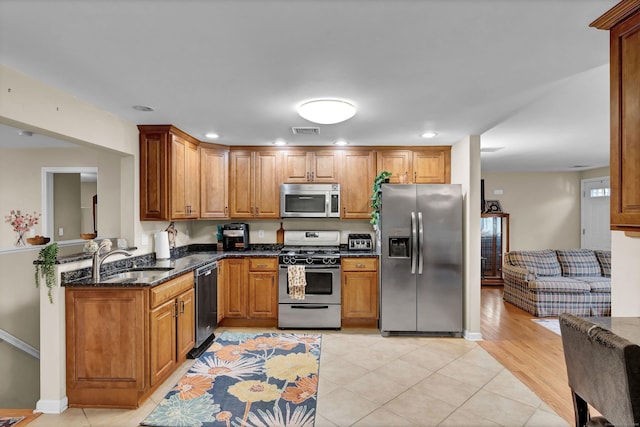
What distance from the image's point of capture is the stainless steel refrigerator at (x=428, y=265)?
4066 mm

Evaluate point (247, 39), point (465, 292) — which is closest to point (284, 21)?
point (247, 39)

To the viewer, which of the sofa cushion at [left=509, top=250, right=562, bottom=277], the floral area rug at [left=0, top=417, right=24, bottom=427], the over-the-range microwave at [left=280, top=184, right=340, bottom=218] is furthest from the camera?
the sofa cushion at [left=509, top=250, right=562, bottom=277]

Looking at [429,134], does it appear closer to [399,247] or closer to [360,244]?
[399,247]

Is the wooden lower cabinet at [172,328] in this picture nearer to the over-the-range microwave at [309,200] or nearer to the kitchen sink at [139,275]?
the kitchen sink at [139,275]

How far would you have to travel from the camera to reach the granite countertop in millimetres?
2576

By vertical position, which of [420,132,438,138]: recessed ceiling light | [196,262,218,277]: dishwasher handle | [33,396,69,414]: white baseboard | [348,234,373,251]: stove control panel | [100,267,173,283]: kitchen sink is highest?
[420,132,438,138]: recessed ceiling light

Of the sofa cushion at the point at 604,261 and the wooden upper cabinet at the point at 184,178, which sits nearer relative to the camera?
the wooden upper cabinet at the point at 184,178

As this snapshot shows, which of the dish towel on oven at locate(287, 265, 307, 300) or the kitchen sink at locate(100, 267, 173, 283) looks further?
the dish towel on oven at locate(287, 265, 307, 300)

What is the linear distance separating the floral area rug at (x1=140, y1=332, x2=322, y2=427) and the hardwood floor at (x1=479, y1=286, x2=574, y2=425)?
1.86m

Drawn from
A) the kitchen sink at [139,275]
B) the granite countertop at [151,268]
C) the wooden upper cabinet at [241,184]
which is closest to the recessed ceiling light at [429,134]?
the granite countertop at [151,268]

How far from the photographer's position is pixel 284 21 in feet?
5.39

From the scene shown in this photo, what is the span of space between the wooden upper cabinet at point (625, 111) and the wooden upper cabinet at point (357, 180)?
120 inches

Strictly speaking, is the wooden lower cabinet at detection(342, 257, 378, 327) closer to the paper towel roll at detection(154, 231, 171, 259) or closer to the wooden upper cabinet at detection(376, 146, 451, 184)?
the wooden upper cabinet at detection(376, 146, 451, 184)

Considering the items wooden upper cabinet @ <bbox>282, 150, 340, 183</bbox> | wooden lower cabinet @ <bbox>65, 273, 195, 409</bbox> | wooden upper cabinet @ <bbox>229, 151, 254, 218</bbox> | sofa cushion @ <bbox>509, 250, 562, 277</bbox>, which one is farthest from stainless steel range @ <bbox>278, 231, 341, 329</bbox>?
sofa cushion @ <bbox>509, 250, 562, 277</bbox>
